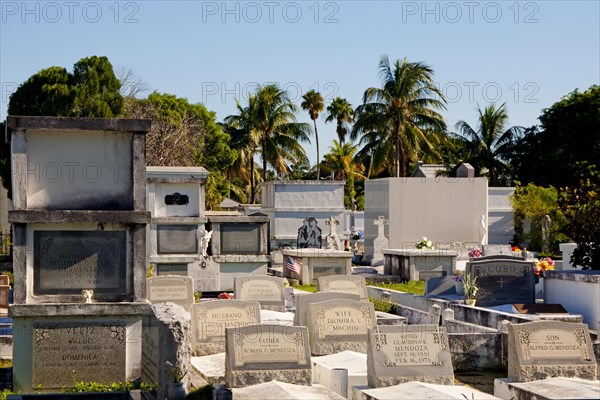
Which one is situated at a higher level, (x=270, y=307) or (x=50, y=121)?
(x=50, y=121)

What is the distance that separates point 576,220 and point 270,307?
20.1 ft

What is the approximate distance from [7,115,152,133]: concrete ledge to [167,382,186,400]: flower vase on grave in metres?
3.24

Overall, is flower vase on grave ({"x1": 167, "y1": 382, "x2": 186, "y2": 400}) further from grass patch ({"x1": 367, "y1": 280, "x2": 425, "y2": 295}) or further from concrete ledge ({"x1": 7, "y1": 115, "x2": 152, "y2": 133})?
grass patch ({"x1": 367, "y1": 280, "x2": 425, "y2": 295})

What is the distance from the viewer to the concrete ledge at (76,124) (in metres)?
11.9

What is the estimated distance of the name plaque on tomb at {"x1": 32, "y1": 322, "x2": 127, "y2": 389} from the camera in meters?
11.9

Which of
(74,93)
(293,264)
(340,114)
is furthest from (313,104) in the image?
(293,264)

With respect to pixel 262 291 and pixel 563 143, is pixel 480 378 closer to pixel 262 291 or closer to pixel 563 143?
pixel 262 291

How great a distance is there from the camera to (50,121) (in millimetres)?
11984

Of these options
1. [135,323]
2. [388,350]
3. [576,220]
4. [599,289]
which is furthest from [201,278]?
[388,350]

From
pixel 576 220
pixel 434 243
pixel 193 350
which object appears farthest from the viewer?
pixel 434 243

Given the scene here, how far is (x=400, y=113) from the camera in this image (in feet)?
154

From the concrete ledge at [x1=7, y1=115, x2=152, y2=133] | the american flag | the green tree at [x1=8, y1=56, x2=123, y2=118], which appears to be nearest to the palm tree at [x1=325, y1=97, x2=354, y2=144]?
the green tree at [x1=8, y1=56, x2=123, y2=118]

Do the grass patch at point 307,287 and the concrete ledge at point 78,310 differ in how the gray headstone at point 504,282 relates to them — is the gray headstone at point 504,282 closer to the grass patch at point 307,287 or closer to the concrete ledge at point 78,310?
the grass patch at point 307,287

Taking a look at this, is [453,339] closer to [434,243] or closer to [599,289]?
[599,289]
